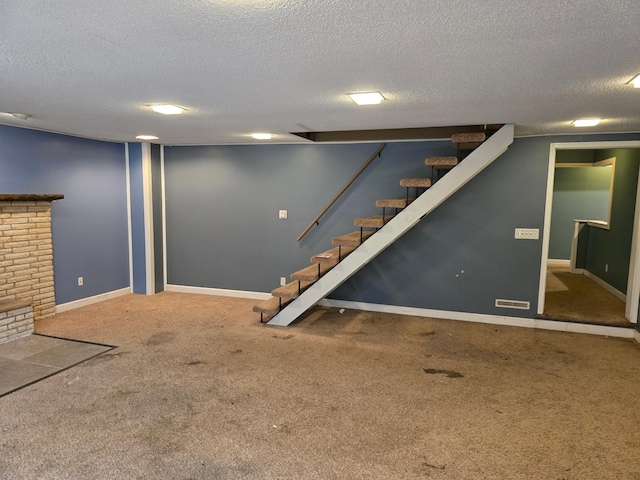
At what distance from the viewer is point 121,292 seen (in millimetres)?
5992

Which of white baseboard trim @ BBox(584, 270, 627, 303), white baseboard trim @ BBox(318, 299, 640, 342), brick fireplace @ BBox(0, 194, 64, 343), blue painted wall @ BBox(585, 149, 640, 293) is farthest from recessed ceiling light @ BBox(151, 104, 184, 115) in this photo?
white baseboard trim @ BBox(584, 270, 627, 303)

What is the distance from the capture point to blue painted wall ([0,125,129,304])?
461cm

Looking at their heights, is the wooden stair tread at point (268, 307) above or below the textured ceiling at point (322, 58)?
below

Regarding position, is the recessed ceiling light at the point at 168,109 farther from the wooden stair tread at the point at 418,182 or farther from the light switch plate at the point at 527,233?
the light switch plate at the point at 527,233

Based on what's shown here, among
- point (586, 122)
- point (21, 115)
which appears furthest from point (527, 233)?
point (21, 115)

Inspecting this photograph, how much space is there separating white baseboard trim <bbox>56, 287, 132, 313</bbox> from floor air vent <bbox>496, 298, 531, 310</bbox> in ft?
17.3

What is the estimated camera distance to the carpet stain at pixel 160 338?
13.5 feet

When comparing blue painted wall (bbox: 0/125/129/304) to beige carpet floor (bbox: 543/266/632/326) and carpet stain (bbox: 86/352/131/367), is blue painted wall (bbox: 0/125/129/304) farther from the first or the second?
beige carpet floor (bbox: 543/266/632/326)

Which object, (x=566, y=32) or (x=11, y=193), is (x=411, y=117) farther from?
(x=11, y=193)

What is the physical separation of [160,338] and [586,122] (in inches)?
190

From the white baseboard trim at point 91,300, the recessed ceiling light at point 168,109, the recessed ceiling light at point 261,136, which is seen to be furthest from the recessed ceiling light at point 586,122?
the white baseboard trim at point 91,300

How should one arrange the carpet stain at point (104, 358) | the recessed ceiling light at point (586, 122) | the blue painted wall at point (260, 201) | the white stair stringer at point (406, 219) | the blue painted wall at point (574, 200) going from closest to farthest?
the carpet stain at point (104, 358), the recessed ceiling light at point (586, 122), the white stair stringer at point (406, 219), the blue painted wall at point (260, 201), the blue painted wall at point (574, 200)

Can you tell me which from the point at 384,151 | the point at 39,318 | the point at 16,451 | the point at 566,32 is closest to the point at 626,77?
the point at 566,32

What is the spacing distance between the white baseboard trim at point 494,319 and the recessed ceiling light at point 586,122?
7.32ft
